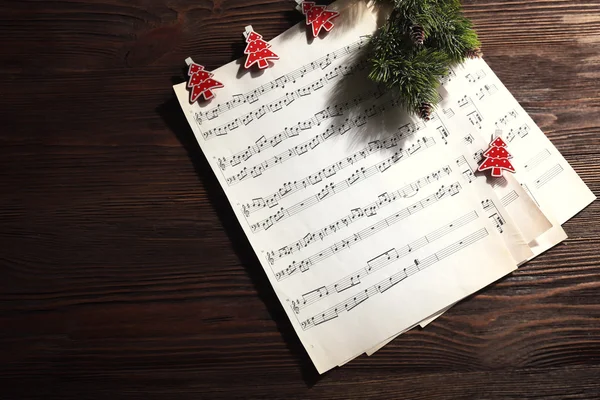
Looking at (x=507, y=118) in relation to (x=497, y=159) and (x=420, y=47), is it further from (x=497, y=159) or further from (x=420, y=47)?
(x=420, y=47)

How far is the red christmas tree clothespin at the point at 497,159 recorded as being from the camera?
76cm

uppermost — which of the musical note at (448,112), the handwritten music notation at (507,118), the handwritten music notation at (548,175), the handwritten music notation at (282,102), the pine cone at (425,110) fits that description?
the handwritten music notation at (282,102)

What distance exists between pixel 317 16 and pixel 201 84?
0.73 feet

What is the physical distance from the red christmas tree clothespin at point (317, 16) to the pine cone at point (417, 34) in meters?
0.16

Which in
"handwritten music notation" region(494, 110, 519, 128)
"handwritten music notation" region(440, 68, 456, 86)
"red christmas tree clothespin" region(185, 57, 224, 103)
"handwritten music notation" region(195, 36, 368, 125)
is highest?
"red christmas tree clothespin" region(185, 57, 224, 103)

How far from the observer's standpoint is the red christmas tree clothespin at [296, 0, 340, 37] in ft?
2.61

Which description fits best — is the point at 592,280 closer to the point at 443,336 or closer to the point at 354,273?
the point at 443,336

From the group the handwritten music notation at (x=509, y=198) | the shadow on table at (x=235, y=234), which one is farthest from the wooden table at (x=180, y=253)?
the handwritten music notation at (x=509, y=198)

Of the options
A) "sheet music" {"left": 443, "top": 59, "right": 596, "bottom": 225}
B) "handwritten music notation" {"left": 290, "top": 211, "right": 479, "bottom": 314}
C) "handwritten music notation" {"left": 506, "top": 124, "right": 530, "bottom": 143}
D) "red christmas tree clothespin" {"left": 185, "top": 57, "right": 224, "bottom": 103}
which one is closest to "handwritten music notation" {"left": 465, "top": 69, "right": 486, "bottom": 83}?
"sheet music" {"left": 443, "top": 59, "right": 596, "bottom": 225}

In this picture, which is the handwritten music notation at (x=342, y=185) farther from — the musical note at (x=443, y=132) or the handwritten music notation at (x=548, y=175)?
the handwritten music notation at (x=548, y=175)

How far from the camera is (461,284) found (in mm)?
745

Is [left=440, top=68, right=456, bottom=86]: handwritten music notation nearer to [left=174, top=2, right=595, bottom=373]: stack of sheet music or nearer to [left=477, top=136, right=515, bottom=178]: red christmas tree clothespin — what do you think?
[left=174, top=2, right=595, bottom=373]: stack of sheet music

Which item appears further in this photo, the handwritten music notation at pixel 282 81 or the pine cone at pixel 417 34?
the handwritten music notation at pixel 282 81

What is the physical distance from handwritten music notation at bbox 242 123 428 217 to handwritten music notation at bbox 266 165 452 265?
1.8 inches
